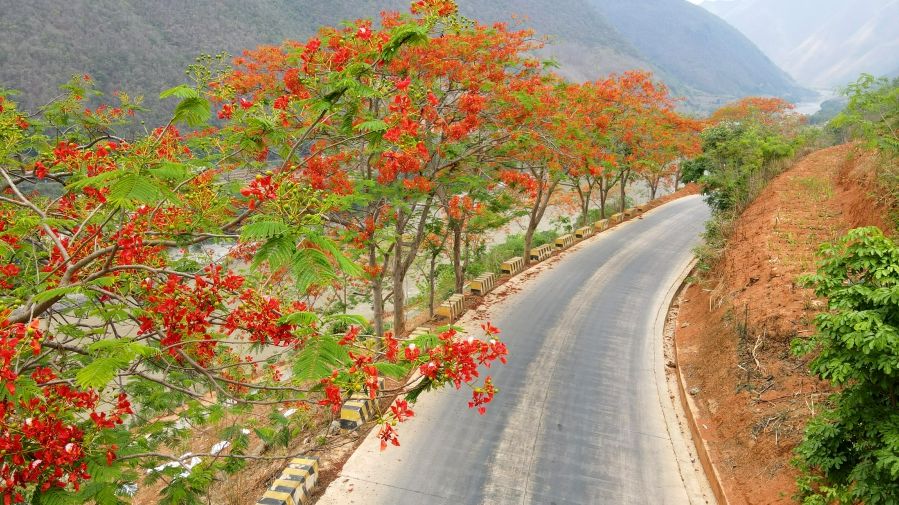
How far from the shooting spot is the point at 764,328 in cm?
920

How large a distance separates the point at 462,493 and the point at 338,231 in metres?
5.48

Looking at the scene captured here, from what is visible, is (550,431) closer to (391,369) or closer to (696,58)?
(391,369)

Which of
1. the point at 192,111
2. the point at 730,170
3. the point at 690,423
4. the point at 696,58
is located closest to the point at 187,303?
the point at 192,111

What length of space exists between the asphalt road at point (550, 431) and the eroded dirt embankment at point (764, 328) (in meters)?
0.85

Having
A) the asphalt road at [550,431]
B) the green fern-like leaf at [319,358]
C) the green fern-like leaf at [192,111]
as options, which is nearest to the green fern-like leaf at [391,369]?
the green fern-like leaf at [319,358]

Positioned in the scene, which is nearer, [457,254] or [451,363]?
[451,363]

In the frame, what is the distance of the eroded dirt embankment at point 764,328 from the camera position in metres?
7.29

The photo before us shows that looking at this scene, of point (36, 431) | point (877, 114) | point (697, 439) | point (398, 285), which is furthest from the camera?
point (398, 285)

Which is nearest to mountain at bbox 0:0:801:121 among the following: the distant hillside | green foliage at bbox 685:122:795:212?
green foliage at bbox 685:122:795:212

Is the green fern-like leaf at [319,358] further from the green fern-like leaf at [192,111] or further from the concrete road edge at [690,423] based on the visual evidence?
the concrete road edge at [690,423]

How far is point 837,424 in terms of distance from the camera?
5.76m

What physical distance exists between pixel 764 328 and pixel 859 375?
171 inches

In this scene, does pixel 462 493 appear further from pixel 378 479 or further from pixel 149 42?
pixel 149 42

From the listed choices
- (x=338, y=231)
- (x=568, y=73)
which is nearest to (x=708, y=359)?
(x=338, y=231)
